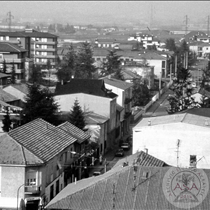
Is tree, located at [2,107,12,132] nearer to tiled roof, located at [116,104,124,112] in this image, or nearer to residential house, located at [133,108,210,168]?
residential house, located at [133,108,210,168]

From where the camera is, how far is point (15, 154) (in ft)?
61.7

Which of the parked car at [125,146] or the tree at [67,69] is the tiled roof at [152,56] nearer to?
the tree at [67,69]

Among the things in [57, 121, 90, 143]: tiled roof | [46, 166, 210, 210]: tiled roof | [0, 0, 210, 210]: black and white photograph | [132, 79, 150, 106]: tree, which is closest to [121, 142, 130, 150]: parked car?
[0, 0, 210, 210]: black and white photograph

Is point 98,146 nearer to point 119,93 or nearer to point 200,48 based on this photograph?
point 119,93

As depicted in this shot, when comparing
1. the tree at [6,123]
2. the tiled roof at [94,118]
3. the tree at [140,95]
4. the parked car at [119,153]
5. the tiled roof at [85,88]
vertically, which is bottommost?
the parked car at [119,153]

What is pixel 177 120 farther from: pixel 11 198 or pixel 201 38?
pixel 201 38

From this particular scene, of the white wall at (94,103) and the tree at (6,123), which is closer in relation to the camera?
the tree at (6,123)

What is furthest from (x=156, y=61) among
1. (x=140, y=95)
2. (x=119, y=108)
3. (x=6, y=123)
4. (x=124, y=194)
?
(x=124, y=194)

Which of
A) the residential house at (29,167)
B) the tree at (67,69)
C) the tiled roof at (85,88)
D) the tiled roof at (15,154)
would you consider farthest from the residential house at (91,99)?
the tree at (67,69)

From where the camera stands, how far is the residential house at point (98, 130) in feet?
93.1

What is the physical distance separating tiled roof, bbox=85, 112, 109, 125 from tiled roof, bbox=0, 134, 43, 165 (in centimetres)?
946

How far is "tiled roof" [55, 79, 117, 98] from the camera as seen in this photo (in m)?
32.0

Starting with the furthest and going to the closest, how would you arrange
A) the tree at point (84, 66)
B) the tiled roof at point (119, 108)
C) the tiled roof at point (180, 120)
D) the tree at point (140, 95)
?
the tree at point (84, 66) < the tree at point (140, 95) < the tiled roof at point (119, 108) < the tiled roof at point (180, 120)

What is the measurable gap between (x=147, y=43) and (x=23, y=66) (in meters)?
49.4
